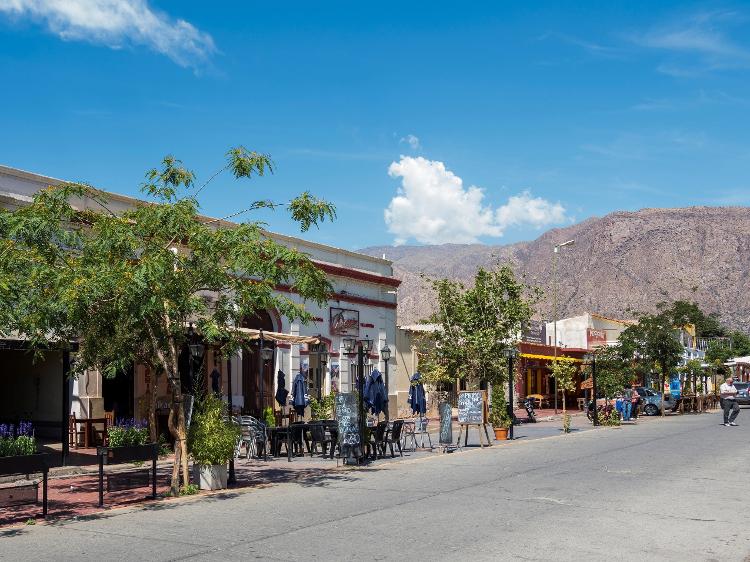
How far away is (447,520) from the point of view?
36.3 feet

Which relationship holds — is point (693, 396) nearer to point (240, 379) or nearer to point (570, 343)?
point (570, 343)

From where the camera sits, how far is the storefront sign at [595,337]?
198 ft

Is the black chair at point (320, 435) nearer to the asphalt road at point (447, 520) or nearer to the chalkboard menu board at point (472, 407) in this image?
the asphalt road at point (447, 520)

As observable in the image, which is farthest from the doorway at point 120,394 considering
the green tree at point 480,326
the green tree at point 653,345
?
the green tree at point 653,345

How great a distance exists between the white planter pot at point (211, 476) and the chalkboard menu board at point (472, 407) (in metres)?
9.76

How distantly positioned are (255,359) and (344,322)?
17.6 ft

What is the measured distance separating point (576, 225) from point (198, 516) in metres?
170

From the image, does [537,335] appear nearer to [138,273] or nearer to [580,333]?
[580,333]

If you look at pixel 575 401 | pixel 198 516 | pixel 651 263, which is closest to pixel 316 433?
pixel 198 516

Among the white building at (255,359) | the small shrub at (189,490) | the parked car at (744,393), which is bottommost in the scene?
the parked car at (744,393)

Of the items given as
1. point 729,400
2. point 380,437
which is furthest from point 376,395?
point 729,400

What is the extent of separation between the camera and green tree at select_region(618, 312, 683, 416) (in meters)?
43.0

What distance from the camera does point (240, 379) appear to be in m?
28.9

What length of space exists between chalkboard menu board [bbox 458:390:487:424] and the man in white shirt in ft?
37.3
